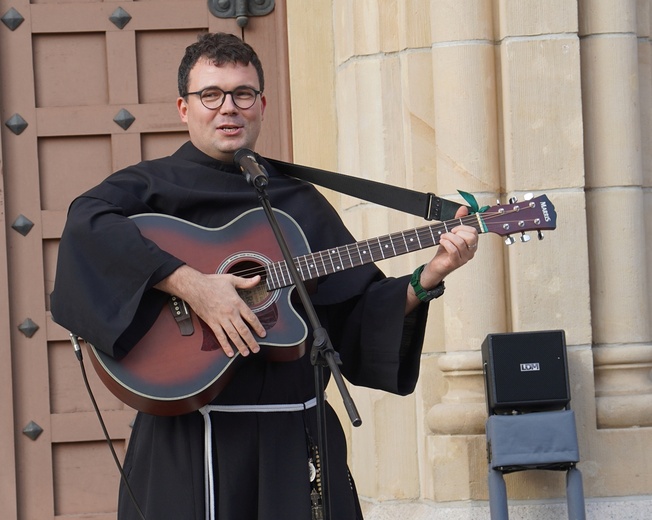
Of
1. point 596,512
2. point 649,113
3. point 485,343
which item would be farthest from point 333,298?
point 649,113

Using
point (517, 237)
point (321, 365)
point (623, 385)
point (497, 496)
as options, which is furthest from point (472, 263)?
point (321, 365)

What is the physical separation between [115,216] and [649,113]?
2.42m

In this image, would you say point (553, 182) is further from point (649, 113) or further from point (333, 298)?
point (333, 298)

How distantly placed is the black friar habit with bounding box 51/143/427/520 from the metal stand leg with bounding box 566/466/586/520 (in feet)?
3.93

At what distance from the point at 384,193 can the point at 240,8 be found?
1.88m

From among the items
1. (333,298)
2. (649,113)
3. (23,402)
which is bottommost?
(23,402)

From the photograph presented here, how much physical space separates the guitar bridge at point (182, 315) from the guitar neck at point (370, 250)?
0.20m

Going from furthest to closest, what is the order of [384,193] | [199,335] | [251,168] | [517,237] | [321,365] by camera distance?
[517,237] < [384,193] < [199,335] < [251,168] < [321,365]

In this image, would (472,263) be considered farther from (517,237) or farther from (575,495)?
(575,495)

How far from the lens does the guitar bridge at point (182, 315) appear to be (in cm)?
290

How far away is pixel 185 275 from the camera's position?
9.40 feet

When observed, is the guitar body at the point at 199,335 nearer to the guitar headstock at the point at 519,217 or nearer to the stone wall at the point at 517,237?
the guitar headstock at the point at 519,217

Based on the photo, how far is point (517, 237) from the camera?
432 centimetres

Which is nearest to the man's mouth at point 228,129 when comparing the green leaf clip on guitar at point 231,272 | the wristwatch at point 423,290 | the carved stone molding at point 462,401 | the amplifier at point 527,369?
the green leaf clip on guitar at point 231,272
